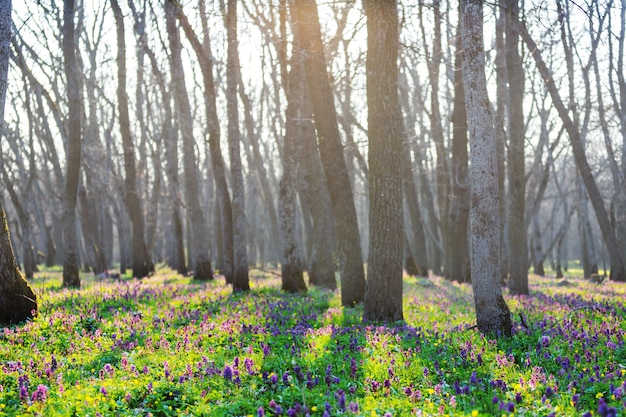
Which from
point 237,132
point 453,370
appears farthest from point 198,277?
point 453,370

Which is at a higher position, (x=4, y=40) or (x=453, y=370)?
(x=4, y=40)

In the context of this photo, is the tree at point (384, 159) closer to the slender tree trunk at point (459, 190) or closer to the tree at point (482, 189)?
the tree at point (482, 189)

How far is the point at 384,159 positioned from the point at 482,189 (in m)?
1.98

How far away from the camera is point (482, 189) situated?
321 inches

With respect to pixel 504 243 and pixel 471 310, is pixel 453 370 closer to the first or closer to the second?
pixel 471 310

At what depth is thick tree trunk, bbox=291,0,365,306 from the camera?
483 inches

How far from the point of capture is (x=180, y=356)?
268 inches

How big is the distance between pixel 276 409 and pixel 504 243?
17021 mm

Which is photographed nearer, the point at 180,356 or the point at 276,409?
the point at 276,409

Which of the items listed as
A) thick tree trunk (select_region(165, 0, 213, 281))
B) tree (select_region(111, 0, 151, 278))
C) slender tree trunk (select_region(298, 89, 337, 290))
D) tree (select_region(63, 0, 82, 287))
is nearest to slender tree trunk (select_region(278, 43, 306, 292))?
slender tree trunk (select_region(298, 89, 337, 290))

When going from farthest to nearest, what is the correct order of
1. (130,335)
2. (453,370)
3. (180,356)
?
1. (130,335)
2. (180,356)
3. (453,370)

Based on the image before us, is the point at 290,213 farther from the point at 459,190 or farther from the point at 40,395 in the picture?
the point at 40,395

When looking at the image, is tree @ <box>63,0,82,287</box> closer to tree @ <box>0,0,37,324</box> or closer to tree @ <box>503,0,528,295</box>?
tree @ <box>0,0,37,324</box>

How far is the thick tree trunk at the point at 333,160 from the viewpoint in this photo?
40.2 ft
